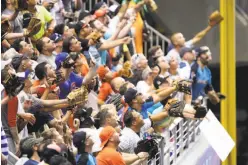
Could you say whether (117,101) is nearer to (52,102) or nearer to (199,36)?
(52,102)

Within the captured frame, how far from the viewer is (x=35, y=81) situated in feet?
20.1

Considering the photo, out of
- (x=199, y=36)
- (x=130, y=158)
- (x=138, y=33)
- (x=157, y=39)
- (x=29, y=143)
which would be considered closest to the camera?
(x=29, y=143)

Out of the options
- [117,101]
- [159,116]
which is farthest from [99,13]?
[159,116]

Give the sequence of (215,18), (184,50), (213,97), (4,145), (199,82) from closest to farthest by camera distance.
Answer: (4,145) < (213,97) < (215,18) < (199,82) < (184,50)

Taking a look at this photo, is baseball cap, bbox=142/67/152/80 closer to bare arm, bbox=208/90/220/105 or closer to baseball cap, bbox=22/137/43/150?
bare arm, bbox=208/90/220/105

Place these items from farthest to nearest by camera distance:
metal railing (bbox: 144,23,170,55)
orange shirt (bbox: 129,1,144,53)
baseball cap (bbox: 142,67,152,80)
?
1. metal railing (bbox: 144,23,170,55)
2. orange shirt (bbox: 129,1,144,53)
3. baseball cap (bbox: 142,67,152,80)

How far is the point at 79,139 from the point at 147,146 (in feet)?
1.87

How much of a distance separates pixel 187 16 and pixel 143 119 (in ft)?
10.9

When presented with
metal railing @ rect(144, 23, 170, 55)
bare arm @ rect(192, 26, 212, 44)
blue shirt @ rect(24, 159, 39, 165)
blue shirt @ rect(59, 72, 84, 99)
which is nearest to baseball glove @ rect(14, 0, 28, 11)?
blue shirt @ rect(59, 72, 84, 99)

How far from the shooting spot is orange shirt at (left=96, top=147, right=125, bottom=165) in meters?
5.41

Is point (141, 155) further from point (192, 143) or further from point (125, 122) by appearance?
point (192, 143)

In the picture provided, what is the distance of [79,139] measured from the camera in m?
5.25

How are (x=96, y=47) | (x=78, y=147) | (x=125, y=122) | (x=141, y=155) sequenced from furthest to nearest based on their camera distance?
(x=96, y=47)
(x=125, y=122)
(x=141, y=155)
(x=78, y=147)

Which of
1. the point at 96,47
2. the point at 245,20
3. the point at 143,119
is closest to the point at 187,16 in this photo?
the point at 245,20
